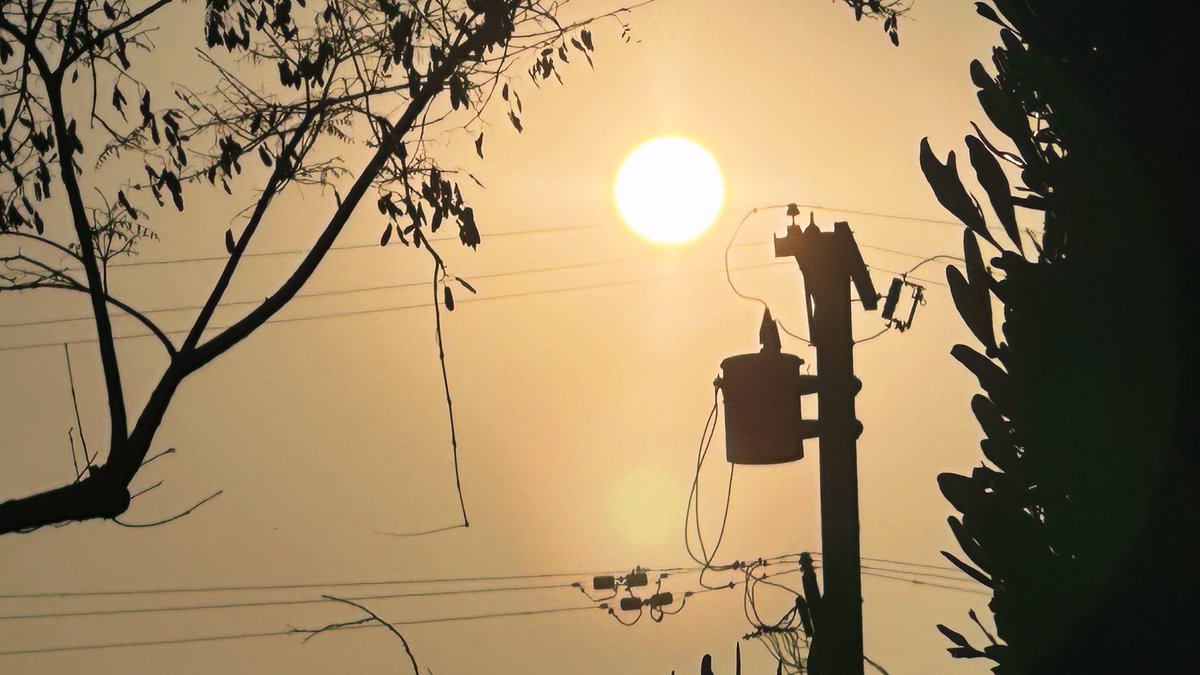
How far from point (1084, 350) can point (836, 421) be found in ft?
7.41

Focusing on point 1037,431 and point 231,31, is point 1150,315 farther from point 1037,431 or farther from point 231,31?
point 231,31

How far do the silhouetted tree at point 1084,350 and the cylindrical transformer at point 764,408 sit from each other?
222cm

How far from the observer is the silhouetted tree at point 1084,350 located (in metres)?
3.38

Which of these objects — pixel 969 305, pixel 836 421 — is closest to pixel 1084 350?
pixel 969 305

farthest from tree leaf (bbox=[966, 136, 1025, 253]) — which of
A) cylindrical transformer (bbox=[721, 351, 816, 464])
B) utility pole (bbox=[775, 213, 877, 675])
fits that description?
cylindrical transformer (bbox=[721, 351, 816, 464])

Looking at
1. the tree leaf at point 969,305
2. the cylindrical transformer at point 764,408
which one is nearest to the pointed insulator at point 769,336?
the cylindrical transformer at point 764,408

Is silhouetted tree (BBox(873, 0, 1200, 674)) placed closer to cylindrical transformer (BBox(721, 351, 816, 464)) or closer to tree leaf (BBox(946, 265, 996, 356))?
tree leaf (BBox(946, 265, 996, 356))

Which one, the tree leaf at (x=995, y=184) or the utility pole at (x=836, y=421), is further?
the utility pole at (x=836, y=421)

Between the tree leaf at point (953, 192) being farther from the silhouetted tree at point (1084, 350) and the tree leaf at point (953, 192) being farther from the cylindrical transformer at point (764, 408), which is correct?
the cylindrical transformer at point (764, 408)

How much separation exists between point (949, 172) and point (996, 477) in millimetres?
1022

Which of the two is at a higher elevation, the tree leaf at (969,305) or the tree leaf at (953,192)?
the tree leaf at (953,192)

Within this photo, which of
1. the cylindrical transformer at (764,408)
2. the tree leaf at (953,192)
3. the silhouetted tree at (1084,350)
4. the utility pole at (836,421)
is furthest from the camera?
the cylindrical transformer at (764,408)

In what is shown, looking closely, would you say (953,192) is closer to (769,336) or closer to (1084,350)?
(1084,350)

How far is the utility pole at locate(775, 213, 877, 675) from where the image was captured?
532 centimetres
